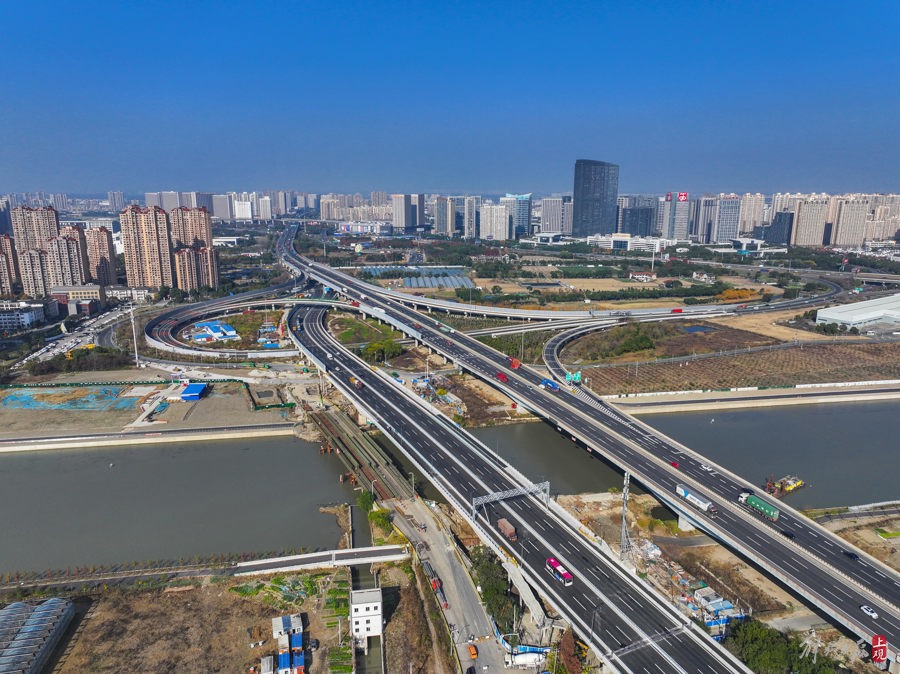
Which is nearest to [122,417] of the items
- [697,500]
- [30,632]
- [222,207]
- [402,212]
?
[30,632]

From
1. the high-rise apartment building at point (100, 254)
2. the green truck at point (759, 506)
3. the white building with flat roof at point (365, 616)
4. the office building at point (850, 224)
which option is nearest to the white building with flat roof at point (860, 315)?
the green truck at point (759, 506)

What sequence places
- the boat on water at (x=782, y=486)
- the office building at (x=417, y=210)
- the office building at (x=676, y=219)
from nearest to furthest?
the boat on water at (x=782, y=486) → the office building at (x=676, y=219) → the office building at (x=417, y=210)

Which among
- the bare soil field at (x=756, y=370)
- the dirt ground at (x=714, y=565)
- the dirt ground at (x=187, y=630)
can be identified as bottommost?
the dirt ground at (x=187, y=630)

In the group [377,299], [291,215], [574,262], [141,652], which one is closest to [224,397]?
[141,652]

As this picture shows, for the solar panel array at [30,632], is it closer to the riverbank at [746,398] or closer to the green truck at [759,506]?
the green truck at [759,506]

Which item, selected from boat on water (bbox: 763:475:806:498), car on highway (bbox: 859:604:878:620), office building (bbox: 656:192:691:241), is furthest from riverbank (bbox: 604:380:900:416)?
office building (bbox: 656:192:691:241)

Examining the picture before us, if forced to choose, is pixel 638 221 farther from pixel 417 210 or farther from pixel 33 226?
pixel 33 226

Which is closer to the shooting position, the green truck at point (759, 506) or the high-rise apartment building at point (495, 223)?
the green truck at point (759, 506)
